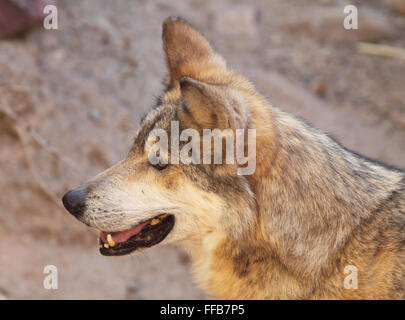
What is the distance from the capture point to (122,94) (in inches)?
291

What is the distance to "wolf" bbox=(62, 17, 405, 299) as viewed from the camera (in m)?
3.61

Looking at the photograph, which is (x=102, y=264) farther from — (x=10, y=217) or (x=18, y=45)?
(x=18, y=45)

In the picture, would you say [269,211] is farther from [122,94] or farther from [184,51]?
[122,94]

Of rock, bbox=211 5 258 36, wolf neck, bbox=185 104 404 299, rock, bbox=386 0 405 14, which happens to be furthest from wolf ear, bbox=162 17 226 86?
rock, bbox=386 0 405 14

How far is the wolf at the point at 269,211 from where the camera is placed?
361cm

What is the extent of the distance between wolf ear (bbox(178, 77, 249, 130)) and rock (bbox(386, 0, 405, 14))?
25.2 feet

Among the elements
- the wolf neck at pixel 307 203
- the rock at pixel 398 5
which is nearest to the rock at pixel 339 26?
the rock at pixel 398 5

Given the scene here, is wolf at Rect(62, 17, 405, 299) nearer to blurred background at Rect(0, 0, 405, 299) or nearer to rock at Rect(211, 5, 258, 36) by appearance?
blurred background at Rect(0, 0, 405, 299)

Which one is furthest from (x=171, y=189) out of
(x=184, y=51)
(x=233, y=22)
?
(x=233, y=22)

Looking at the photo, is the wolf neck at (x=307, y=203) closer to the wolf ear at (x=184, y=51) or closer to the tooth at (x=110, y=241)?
the wolf ear at (x=184, y=51)

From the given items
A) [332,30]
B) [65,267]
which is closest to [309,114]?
[332,30]

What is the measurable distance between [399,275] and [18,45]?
5792 millimetres

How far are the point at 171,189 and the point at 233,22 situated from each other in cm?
631

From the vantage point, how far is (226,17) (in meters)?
9.36
